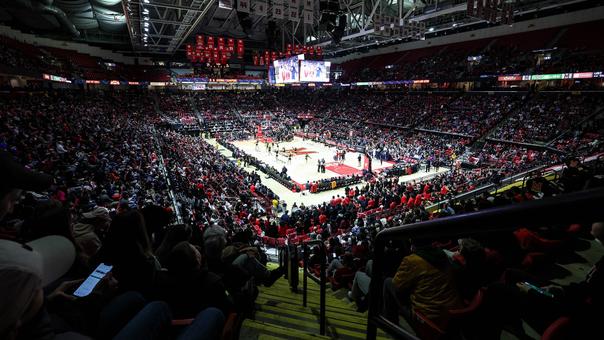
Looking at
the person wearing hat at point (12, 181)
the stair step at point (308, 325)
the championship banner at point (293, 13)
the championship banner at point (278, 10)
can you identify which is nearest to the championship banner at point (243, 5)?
the championship banner at point (278, 10)

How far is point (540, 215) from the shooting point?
3.07 ft

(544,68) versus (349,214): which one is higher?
(544,68)

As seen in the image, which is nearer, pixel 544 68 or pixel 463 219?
pixel 463 219

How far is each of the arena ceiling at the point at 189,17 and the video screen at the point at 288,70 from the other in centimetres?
232

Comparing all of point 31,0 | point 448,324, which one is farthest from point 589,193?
A: point 31,0

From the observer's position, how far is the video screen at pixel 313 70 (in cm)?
3447

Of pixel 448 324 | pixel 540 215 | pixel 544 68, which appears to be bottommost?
pixel 448 324

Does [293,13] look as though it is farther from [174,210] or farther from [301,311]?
[301,311]

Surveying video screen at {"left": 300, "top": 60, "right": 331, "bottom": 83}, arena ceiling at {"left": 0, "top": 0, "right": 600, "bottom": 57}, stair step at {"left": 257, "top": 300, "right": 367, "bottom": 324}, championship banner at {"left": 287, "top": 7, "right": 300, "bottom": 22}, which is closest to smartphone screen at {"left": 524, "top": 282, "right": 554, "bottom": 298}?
stair step at {"left": 257, "top": 300, "right": 367, "bottom": 324}

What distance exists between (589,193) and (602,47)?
41.3m

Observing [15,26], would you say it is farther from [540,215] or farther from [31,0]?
[540,215]

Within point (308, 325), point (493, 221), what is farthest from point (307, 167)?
point (493, 221)

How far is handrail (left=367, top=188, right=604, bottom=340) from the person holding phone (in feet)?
1.47

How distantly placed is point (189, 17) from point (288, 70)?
14.0 m
